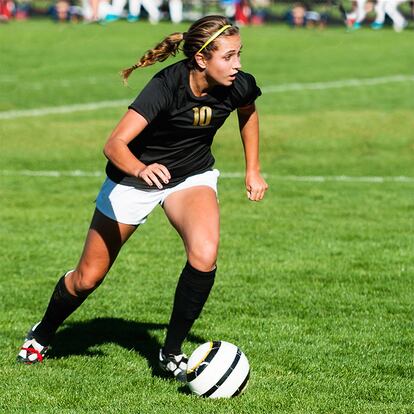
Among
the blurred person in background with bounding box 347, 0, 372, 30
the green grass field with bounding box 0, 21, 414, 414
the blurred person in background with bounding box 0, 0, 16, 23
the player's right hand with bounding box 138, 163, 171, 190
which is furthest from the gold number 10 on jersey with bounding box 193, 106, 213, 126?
the blurred person in background with bounding box 0, 0, 16, 23

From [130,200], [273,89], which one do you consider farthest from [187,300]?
[273,89]

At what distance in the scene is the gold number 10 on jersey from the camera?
275 inches

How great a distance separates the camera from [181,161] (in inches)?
282

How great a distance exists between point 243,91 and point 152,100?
78 cm

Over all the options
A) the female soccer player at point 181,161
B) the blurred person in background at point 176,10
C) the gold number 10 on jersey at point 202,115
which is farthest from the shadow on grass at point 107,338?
the blurred person in background at point 176,10

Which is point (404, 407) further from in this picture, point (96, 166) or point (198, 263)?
point (96, 166)

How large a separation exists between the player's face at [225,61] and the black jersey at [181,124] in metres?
0.21

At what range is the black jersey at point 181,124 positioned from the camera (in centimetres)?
689

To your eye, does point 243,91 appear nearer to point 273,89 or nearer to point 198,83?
point 198,83

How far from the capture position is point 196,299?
695 cm

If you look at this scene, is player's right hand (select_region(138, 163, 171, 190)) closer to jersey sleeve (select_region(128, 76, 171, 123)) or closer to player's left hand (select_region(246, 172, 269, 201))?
jersey sleeve (select_region(128, 76, 171, 123))

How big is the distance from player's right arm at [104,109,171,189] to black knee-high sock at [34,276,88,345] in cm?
133

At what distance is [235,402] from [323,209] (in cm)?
728

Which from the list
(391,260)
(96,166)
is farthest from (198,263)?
(96,166)
